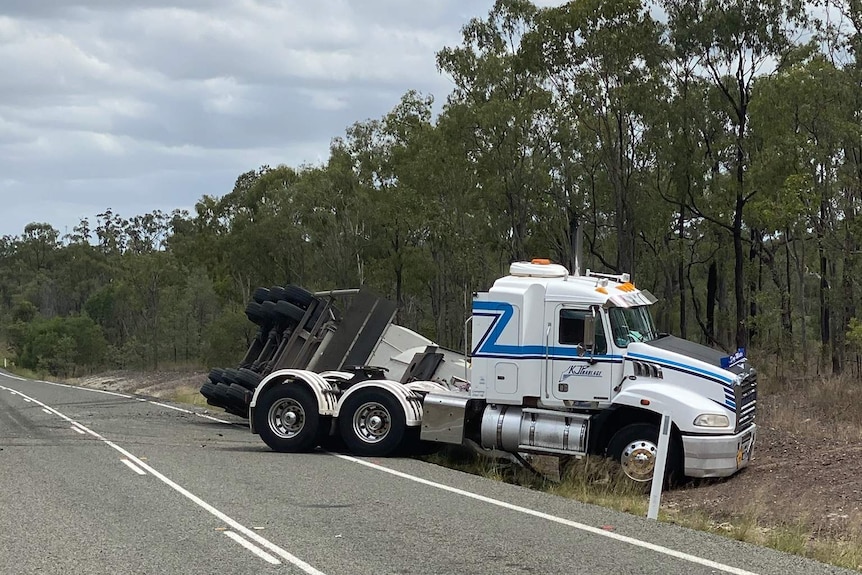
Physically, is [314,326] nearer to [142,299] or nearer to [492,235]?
[492,235]

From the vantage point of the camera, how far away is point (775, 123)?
31.7m

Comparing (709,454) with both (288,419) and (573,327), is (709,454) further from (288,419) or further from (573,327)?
(288,419)

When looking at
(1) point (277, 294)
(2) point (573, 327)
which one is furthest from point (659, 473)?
(1) point (277, 294)

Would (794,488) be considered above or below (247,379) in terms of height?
below

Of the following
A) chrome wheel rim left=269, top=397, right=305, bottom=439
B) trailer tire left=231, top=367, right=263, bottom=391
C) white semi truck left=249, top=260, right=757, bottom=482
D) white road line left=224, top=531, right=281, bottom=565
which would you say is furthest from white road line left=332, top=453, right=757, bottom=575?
trailer tire left=231, top=367, right=263, bottom=391

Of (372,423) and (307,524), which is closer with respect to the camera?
(307,524)

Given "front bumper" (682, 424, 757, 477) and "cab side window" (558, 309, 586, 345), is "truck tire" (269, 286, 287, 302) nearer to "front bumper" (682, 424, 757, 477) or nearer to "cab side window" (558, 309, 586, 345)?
"cab side window" (558, 309, 586, 345)

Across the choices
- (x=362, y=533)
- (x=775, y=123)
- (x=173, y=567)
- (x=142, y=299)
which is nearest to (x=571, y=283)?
(x=362, y=533)

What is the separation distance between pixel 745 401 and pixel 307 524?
6.81 metres

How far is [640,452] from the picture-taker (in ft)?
42.3

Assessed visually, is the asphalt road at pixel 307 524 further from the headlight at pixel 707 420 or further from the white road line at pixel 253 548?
the headlight at pixel 707 420

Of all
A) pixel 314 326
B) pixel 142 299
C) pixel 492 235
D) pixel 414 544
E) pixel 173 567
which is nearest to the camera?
pixel 173 567

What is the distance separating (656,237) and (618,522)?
1398 inches

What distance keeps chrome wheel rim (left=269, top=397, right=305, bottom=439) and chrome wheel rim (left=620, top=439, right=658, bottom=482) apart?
540 centimetres
